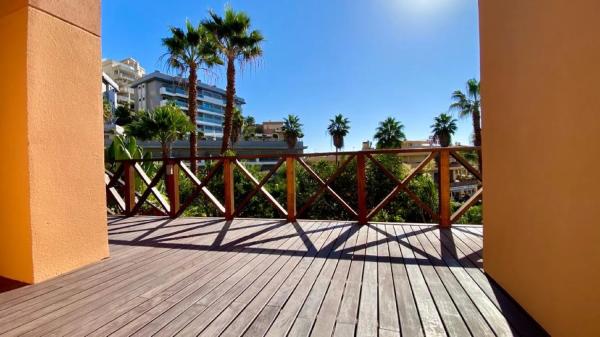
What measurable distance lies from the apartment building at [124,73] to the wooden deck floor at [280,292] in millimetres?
53178

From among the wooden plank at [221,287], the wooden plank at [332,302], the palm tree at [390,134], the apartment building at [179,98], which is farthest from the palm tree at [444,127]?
the apartment building at [179,98]

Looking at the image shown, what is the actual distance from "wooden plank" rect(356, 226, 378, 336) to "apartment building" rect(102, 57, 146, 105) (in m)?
54.2

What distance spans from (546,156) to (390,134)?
26211mm

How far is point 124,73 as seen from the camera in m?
56.2

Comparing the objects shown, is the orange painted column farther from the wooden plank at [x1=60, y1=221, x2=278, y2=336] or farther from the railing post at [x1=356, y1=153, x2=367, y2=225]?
the railing post at [x1=356, y1=153, x2=367, y2=225]

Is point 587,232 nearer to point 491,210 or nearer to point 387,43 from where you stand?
point 491,210

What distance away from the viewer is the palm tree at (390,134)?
2600 cm

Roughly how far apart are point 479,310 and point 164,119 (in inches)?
475

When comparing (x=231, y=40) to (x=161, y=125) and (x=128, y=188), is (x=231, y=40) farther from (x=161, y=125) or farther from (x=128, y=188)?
(x=128, y=188)

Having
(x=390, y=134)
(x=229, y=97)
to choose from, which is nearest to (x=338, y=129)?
(x=390, y=134)

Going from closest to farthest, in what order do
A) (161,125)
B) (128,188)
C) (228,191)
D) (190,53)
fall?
(228,191), (128,188), (161,125), (190,53)

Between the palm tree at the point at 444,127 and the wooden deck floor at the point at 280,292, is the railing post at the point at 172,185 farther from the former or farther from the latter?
the palm tree at the point at 444,127

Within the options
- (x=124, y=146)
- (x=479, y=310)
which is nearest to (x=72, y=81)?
(x=479, y=310)

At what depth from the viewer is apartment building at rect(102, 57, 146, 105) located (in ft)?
162
